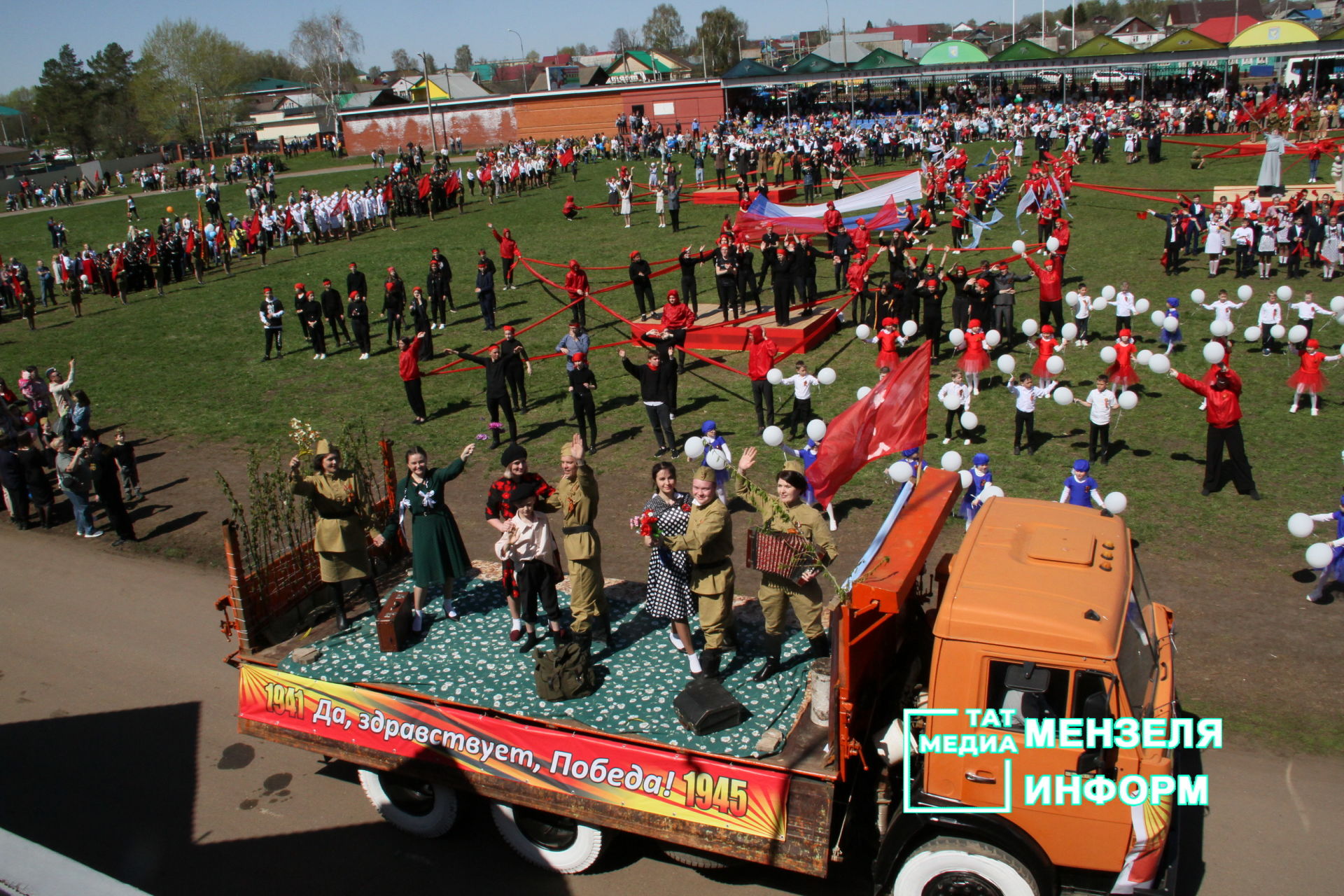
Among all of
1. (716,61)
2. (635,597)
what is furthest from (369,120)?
(635,597)

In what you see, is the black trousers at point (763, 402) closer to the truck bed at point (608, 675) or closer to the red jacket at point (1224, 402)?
the red jacket at point (1224, 402)

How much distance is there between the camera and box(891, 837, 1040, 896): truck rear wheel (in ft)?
17.6

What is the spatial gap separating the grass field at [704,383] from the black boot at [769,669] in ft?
12.6

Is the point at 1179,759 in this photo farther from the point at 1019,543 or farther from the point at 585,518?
the point at 585,518

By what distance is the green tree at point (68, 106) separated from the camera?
83.9 m

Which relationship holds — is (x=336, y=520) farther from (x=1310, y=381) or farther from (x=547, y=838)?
(x=1310, y=381)

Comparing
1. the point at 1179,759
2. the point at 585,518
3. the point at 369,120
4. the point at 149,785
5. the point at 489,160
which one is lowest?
the point at 149,785

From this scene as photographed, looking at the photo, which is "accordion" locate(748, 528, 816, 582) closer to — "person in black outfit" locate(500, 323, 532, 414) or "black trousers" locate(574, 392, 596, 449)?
"black trousers" locate(574, 392, 596, 449)

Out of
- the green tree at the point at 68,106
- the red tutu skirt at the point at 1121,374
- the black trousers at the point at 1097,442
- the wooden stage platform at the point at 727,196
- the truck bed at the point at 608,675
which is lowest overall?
the black trousers at the point at 1097,442

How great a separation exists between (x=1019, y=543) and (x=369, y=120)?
66.0 meters

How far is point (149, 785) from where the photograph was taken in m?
8.00

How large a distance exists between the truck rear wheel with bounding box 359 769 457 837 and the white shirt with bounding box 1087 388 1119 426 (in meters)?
9.90

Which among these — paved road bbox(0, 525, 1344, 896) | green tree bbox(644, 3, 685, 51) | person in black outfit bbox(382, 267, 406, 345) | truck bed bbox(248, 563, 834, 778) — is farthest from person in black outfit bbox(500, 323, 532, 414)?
green tree bbox(644, 3, 685, 51)

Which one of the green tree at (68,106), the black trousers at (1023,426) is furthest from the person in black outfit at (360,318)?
the green tree at (68,106)
